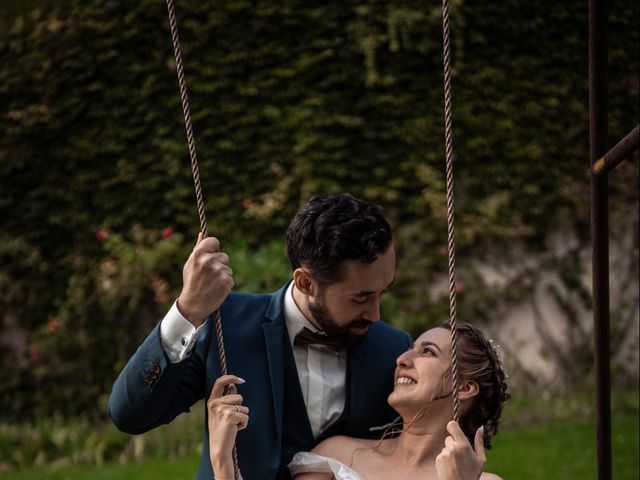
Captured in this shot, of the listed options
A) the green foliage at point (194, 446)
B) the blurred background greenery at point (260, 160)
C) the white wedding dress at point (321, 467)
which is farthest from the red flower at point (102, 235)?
the white wedding dress at point (321, 467)

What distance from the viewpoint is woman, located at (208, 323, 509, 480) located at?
2.55 meters

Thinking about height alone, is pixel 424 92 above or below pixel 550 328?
above

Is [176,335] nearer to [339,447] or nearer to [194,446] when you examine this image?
[339,447]

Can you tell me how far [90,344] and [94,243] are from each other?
0.67m

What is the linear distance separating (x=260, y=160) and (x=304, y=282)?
3.67m

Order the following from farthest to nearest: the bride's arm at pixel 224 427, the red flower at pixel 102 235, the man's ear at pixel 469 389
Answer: the red flower at pixel 102 235 → the man's ear at pixel 469 389 → the bride's arm at pixel 224 427

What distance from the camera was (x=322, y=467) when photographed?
8.33ft

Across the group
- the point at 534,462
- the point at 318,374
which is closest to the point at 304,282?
the point at 318,374

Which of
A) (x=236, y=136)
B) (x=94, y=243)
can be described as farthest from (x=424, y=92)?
(x=94, y=243)

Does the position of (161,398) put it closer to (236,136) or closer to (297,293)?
(297,293)

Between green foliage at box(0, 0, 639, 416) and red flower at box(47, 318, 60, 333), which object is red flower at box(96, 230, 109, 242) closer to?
green foliage at box(0, 0, 639, 416)

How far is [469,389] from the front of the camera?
2650 millimetres

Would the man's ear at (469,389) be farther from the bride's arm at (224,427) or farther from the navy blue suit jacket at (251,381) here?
the bride's arm at (224,427)

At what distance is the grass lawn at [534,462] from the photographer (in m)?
4.77
